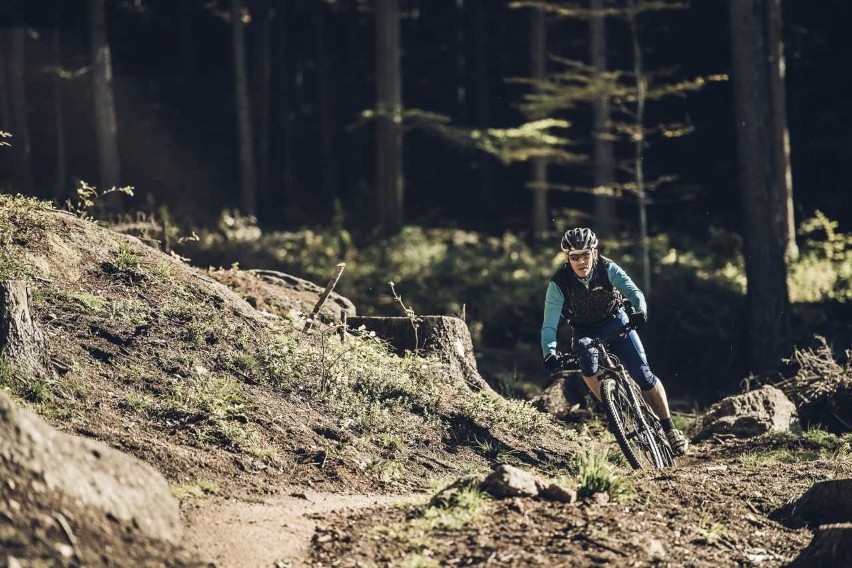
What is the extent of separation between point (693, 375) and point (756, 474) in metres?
9.26

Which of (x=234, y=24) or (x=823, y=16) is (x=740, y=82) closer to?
(x=823, y=16)

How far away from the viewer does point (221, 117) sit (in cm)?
3994

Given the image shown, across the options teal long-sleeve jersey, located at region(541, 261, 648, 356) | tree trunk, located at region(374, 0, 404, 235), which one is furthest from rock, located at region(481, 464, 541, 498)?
tree trunk, located at region(374, 0, 404, 235)

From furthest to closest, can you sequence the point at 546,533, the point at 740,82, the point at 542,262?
1. the point at 542,262
2. the point at 740,82
3. the point at 546,533

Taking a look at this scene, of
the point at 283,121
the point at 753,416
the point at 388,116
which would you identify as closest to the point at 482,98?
the point at 283,121

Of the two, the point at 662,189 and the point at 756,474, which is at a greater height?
the point at 662,189

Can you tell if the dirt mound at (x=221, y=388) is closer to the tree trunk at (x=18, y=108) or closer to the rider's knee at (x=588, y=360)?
the rider's knee at (x=588, y=360)

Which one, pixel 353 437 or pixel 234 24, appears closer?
pixel 353 437

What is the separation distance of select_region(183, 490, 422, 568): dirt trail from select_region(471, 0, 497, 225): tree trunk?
25.7 metres

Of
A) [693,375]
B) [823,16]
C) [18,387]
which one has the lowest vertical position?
[693,375]

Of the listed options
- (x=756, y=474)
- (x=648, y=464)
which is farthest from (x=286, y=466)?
(x=756, y=474)

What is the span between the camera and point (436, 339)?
38.9 ft

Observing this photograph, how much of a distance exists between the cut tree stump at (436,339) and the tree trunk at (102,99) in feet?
47.4

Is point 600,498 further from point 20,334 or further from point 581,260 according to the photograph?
point 20,334
